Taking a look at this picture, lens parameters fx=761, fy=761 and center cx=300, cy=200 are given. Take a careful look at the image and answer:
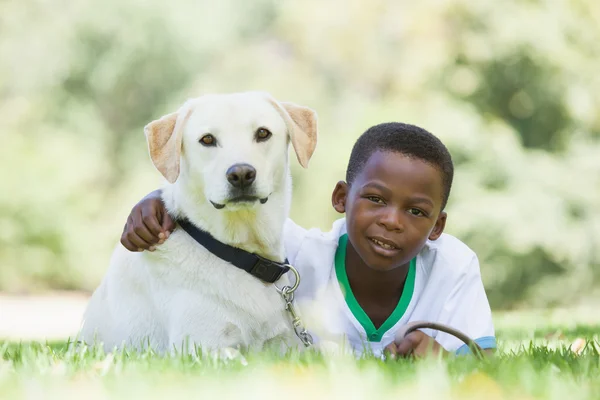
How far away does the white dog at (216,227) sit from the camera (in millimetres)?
3238

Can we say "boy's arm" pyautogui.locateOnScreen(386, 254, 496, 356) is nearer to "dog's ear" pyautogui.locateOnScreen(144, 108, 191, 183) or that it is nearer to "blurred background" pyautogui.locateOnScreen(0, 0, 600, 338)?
"dog's ear" pyautogui.locateOnScreen(144, 108, 191, 183)

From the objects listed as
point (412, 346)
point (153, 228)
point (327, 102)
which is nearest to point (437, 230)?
point (412, 346)

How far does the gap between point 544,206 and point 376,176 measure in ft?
30.8

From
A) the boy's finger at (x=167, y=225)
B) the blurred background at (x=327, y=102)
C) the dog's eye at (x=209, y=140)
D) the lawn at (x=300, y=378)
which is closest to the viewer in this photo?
Answer: the lawn at (x=300, y=378)

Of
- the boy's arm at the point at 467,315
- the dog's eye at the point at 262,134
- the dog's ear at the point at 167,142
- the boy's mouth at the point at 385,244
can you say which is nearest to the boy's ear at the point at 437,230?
the boy's arm at the point at 467,315

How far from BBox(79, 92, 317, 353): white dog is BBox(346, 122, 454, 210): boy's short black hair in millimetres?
291

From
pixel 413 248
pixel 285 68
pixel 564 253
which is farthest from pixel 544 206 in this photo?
pixel 413 248

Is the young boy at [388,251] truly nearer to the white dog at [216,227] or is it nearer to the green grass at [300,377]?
the white dog at [216,227]

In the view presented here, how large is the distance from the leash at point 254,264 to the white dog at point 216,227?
17 mm

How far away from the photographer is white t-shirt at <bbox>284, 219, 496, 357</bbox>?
3.63 m

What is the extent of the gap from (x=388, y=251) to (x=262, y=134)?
0.78 m

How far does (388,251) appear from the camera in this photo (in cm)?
345

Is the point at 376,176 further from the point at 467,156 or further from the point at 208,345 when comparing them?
the point at 467,156

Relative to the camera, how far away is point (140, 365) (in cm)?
264
